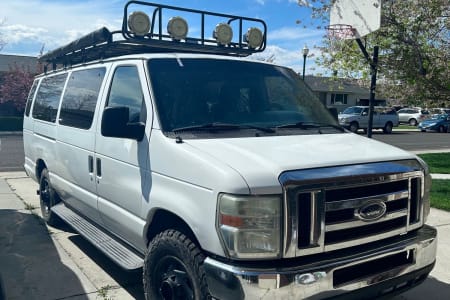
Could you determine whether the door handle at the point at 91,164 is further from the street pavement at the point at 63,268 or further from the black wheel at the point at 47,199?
the black wheel at the point at 47,199

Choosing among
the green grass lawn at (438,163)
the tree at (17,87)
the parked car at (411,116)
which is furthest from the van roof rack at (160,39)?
the parked car at (411,116)

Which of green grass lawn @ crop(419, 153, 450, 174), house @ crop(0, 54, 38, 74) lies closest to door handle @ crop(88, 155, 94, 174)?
green grass lawn @ crop(419, 153, 450, 174)

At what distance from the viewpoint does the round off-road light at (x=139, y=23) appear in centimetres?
440

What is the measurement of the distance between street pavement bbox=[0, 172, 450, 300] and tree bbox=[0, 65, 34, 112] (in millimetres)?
20737

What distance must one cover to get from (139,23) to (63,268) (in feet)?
8.66

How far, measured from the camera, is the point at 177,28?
480 centimetres

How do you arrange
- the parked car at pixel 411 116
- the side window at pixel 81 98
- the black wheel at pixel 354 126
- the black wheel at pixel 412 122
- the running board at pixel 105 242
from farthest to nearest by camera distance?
the black wheel at pixel 412 122
the parked car at pixel 411 116
the black wheel at pixel 354 126
the side window at pixel 81 98
the running board at pixel 105 242

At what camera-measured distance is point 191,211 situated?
2893 mm

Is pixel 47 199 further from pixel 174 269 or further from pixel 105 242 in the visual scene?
pixel 174 269

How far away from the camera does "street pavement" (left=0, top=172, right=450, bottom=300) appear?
13.2 ft

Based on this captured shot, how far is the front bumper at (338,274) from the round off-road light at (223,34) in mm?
2921

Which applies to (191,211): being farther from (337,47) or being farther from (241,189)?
(337,47)

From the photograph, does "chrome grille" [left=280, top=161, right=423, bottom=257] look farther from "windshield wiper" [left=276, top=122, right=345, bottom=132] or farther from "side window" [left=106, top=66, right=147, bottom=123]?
"side window" [left=106, top=66, right=147, bottom=123]

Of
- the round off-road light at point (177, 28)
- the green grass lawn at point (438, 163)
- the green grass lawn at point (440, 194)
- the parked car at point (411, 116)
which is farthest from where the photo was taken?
the parked car at point (411, 116)
